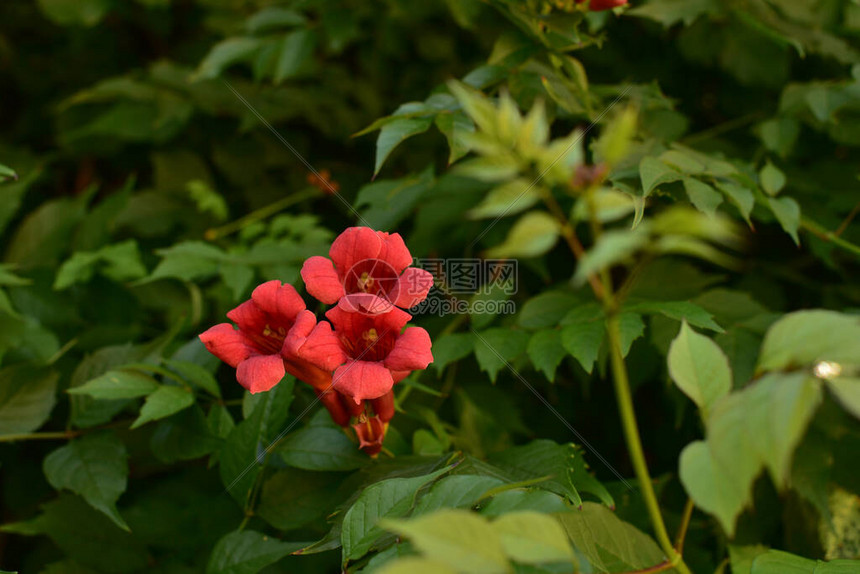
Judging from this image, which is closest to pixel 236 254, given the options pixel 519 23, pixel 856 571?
pixel 519 23

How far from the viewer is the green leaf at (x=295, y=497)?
1.06 m

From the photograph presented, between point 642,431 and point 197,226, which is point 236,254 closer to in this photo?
point 197,226

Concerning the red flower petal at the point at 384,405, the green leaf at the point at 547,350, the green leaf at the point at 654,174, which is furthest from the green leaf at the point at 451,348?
the green leaf at the point at 654,174

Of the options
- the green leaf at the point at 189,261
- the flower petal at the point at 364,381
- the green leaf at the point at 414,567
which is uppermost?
the green leaf at the point at 414,567

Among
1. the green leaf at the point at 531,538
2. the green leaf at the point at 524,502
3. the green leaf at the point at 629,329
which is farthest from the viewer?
the green leaf at the point at 629,329

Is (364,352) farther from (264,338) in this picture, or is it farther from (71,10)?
(71,10)

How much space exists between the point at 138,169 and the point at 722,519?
277 cm

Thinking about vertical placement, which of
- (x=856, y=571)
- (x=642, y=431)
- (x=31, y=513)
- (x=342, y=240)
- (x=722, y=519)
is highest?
(x=722, y=519)

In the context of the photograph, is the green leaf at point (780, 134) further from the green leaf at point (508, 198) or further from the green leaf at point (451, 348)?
the green leaf at point (508, 198)

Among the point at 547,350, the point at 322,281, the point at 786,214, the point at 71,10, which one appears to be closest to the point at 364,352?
the point at 322,281

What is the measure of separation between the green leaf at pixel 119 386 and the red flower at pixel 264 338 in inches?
11.4

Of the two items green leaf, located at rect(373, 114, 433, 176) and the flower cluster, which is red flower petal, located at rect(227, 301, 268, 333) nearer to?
the flower cluster

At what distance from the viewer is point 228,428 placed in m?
1.18

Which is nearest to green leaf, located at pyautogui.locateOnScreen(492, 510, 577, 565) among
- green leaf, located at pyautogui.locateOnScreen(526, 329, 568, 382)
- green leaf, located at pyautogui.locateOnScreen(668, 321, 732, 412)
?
green leaf, located at pyautogui.locateOnScreen(668, 321, 732, 412)
